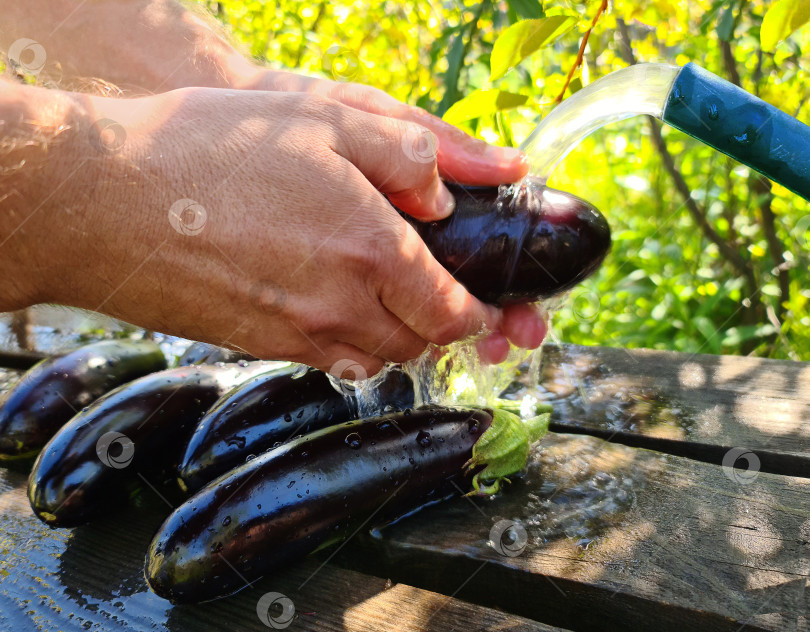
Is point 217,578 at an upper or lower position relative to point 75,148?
lower

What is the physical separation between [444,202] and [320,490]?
598mm

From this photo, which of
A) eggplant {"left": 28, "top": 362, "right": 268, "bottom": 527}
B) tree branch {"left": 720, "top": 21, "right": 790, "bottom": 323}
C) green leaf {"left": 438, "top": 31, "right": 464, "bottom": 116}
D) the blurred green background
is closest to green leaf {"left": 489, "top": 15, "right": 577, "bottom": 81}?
green leaf {"left": 438, "top": 31, "right": 464, "bottom": 116}

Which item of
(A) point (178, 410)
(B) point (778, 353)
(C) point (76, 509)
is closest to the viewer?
(C) point (76, 509)

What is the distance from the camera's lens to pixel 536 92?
3217mm

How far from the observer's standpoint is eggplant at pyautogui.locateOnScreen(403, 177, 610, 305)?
4.39ft

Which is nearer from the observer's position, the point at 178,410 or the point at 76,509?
the point at 76,509

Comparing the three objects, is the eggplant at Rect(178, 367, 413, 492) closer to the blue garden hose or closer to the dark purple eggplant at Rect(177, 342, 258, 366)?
the dark purple eggplant at Rect(177, 342, 258, 366)

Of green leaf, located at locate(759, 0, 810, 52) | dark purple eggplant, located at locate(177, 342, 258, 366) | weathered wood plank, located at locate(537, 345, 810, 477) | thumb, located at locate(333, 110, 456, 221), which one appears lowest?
dark purple eggplant, located at locate(177, 342, 258, 366)

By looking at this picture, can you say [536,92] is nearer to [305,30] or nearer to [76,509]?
[305,30]

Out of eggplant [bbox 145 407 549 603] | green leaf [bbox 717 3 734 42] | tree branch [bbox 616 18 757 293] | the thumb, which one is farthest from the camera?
tree branch [bbox 616 18 757 293]

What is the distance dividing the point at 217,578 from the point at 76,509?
0.41 meters

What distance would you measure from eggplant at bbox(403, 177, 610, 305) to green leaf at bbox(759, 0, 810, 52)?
17.8 inches

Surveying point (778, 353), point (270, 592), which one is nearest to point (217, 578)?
point (270, 592)

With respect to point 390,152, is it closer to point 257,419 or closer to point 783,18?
point 257,419
